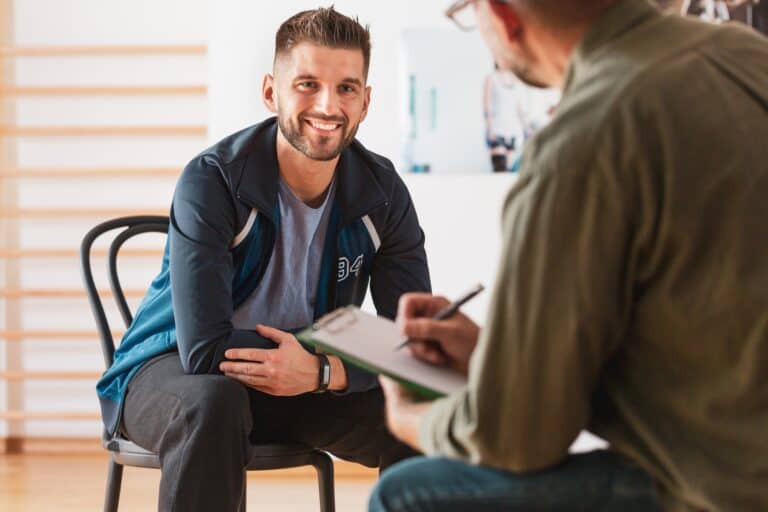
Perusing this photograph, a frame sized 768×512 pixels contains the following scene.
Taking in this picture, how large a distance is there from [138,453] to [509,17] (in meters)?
1.30

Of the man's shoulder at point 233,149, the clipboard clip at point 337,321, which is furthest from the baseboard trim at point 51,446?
the clipboard clip at point 337,321

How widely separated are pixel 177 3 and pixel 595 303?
3.57 metres

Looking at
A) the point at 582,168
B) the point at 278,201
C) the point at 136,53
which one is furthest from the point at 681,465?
the point at 136,53

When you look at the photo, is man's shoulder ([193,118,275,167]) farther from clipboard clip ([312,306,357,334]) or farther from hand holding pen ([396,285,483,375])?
hand holding pen ([396,285,483,375])

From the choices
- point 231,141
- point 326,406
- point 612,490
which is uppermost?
point 231,141

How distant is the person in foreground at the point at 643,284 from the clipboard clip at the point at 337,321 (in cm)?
27

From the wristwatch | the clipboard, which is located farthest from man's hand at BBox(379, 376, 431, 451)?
the wristwatch

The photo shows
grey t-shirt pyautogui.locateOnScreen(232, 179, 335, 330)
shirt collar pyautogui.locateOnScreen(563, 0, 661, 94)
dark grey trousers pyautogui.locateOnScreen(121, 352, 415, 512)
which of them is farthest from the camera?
grey t-shirt pyautogui.locateOnScreen(232, 179, 335, 330)

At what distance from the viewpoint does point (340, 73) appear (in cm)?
246

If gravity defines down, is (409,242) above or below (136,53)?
below

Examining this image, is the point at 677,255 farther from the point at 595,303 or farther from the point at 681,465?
the point at 681,465

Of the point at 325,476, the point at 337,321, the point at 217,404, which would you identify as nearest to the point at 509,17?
the point at 337,321

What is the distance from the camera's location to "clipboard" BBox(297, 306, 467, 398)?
1330 mm

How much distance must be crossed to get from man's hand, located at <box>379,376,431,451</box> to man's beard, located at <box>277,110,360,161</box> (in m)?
1.04
